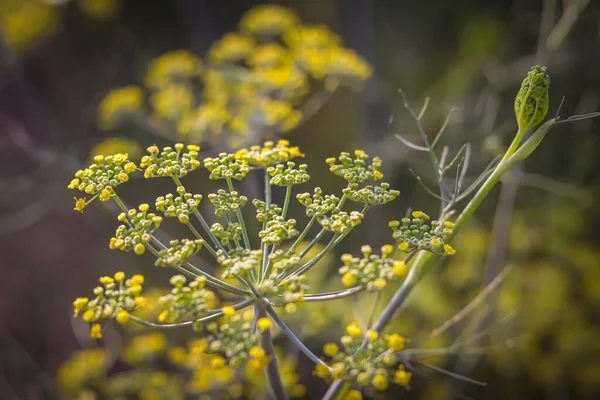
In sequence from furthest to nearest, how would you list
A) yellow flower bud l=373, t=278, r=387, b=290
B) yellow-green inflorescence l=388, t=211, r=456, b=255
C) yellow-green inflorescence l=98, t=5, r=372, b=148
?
yellow-green inflorescence l=98, t=5, r=372, b=148 → yellow-green inflorescence l=388, t=211, r=456, b=255 → yellow flower bud l=373, t=278, r=387, b=290

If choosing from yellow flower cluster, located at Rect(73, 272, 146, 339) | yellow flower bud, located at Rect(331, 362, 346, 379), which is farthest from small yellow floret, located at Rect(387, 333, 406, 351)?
yellow flower cluster, located at Rect(73, 272, 146, 339)

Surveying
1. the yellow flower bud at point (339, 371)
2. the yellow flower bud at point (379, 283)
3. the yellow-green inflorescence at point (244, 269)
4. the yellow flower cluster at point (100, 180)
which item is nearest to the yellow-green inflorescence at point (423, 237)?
the yellow-green inflorescence at point (244, 269)

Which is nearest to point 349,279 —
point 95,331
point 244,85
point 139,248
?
point 139,248

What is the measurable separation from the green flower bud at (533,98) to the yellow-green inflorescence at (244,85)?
1.12 metres

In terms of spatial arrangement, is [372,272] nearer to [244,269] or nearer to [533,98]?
[244,269]

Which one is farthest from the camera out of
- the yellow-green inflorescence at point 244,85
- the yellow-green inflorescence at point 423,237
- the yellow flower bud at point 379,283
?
A: the yellow-green inflorescence at point 244,85

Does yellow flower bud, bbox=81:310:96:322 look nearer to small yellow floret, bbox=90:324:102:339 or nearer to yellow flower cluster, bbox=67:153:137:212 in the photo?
small yellow floret, bbox=90:324:102:339

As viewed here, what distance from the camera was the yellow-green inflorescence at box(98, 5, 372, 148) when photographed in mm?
2000

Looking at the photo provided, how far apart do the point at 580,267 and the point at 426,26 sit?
7.04 ft

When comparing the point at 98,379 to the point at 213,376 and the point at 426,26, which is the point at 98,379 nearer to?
the point at 213,376

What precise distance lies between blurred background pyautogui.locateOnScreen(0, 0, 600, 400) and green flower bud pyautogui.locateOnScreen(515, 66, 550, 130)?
0.12 metres

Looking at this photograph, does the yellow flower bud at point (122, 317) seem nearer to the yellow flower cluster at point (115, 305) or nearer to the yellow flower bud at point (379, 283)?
the yellow flower cluster at point (115, 305)

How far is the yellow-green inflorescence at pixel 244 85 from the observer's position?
200 centimetres

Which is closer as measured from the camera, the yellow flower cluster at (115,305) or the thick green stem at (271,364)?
the yellow flower cluster at (115,305)
